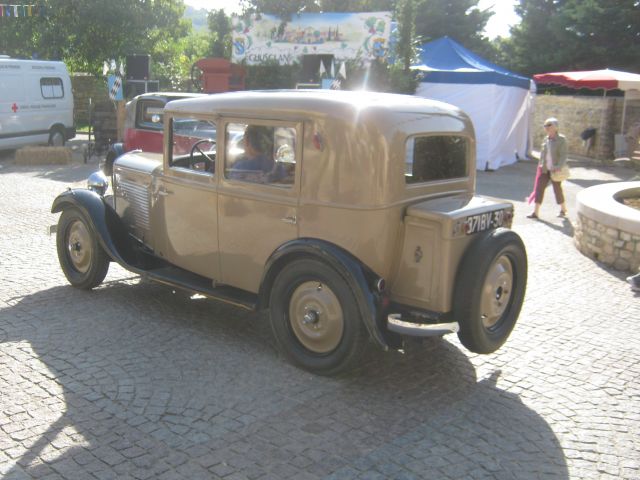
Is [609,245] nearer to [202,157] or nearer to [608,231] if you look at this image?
[608,231]

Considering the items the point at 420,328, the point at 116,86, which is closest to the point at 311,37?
the point at 116,86

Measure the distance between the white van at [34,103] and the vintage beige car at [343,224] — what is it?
1251 cm

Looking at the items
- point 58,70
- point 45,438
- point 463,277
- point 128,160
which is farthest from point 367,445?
point 58,70

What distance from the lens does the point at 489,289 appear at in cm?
425

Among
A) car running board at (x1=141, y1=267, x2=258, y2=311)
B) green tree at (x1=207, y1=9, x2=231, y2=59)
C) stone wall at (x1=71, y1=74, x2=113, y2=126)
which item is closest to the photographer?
car running board at (x1=141, y1=267, x2=258, y2=311)

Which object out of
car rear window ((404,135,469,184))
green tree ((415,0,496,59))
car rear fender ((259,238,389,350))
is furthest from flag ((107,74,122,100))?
green tree ((415,0,496,59))

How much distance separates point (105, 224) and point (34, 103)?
1259 cm

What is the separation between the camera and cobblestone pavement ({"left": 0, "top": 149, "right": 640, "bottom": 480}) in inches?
Result: 132

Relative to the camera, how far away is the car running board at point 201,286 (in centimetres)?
477

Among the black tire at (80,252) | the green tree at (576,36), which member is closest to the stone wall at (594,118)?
the green tree at (576,36)

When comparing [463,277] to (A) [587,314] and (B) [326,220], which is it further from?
(A) [587,314]

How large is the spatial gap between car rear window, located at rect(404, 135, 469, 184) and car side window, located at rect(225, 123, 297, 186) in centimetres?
82

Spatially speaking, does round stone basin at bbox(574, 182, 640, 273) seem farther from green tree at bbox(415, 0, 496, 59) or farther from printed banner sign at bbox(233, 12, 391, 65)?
green tree at bbox(415, 0, 496, 59)

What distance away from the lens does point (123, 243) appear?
5.70 metres
